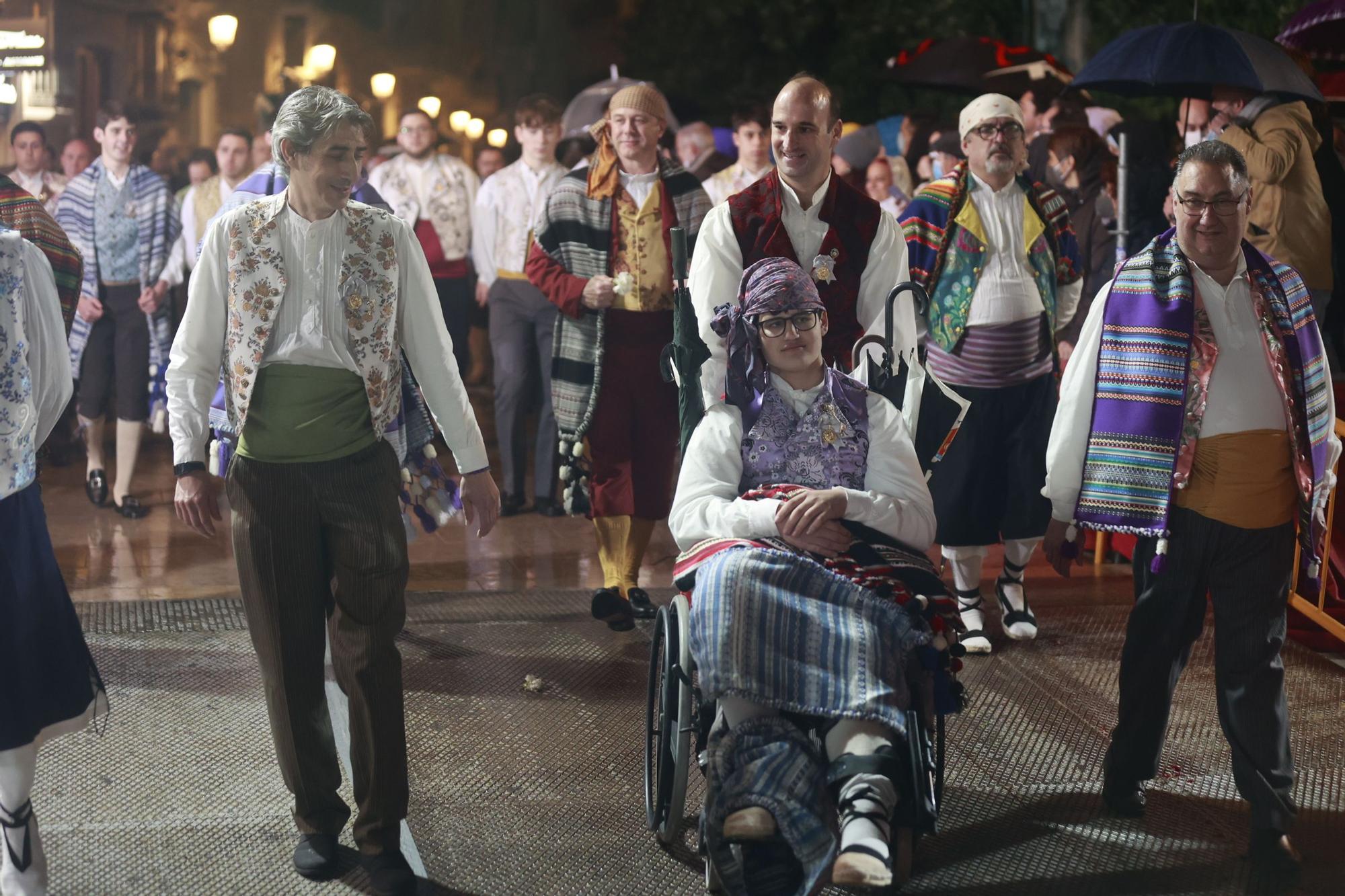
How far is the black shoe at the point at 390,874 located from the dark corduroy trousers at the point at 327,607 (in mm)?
26

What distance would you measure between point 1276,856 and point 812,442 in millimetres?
1513

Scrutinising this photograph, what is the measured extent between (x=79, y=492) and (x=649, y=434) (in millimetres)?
3878

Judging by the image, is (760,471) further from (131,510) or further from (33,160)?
(33,160)

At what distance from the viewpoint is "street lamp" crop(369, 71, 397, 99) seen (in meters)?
17.3

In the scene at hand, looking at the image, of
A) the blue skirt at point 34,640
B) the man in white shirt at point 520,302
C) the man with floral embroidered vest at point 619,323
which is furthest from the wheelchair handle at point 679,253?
the man in white shirt at point 520,302

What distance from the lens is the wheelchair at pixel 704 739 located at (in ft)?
11.2

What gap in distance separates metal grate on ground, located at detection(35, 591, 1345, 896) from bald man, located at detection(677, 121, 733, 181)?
5722 millimetres

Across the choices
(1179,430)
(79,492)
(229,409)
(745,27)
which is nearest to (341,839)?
(229,409)

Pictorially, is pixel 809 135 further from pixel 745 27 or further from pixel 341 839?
pixel 745 27

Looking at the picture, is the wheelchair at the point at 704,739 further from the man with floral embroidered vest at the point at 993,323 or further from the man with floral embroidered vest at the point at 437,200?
the man with floral embroidered vest at the point at 437,200

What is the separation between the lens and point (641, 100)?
580 centimetres

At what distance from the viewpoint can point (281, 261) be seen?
11.9 feet

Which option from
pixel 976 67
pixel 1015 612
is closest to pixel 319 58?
pixel 976 67

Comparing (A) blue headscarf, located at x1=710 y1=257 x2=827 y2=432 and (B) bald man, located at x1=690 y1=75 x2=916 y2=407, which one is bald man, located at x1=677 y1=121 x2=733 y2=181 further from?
(A) blue headscarf, located at x1=710 y1=257 x2=827 y2=432
